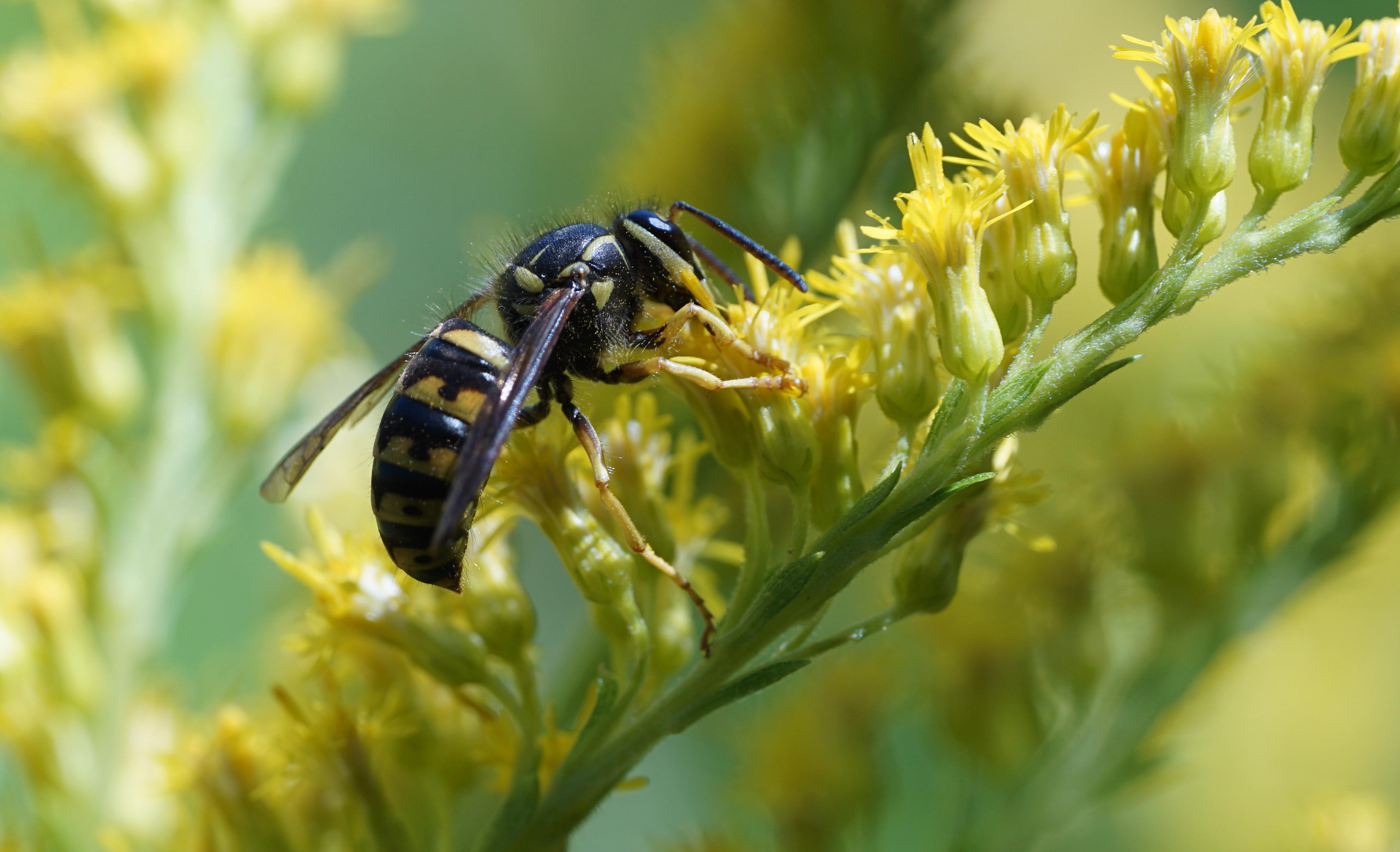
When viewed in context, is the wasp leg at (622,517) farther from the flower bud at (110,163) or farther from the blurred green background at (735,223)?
the flower bud at (110,163)

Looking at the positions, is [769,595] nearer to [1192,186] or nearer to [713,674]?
[713,674]

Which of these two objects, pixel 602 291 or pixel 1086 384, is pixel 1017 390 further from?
pixel 602 291

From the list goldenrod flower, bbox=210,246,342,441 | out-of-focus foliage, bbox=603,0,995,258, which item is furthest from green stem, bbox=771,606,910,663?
goldenrod flower, bbox=210,246,342,441

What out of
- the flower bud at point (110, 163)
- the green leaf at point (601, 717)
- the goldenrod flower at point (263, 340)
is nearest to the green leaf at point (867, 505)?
the green leaf at point (601, 717)

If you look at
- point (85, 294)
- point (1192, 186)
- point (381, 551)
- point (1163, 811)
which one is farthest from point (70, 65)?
point (1163, 811)

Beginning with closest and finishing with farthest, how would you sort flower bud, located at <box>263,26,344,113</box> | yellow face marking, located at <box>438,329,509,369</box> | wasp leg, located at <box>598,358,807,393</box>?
1. wasp leg, located at <box>598,358,807,393</box>
2. yellow face marking, located at <box>438,329,509,369</box>
3. flower bud, located at <box>263,26,344,113</box>

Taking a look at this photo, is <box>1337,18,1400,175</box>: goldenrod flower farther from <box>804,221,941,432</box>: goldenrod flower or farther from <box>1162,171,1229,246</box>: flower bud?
<box>804,221,941,432</box>: goldenrod flower
